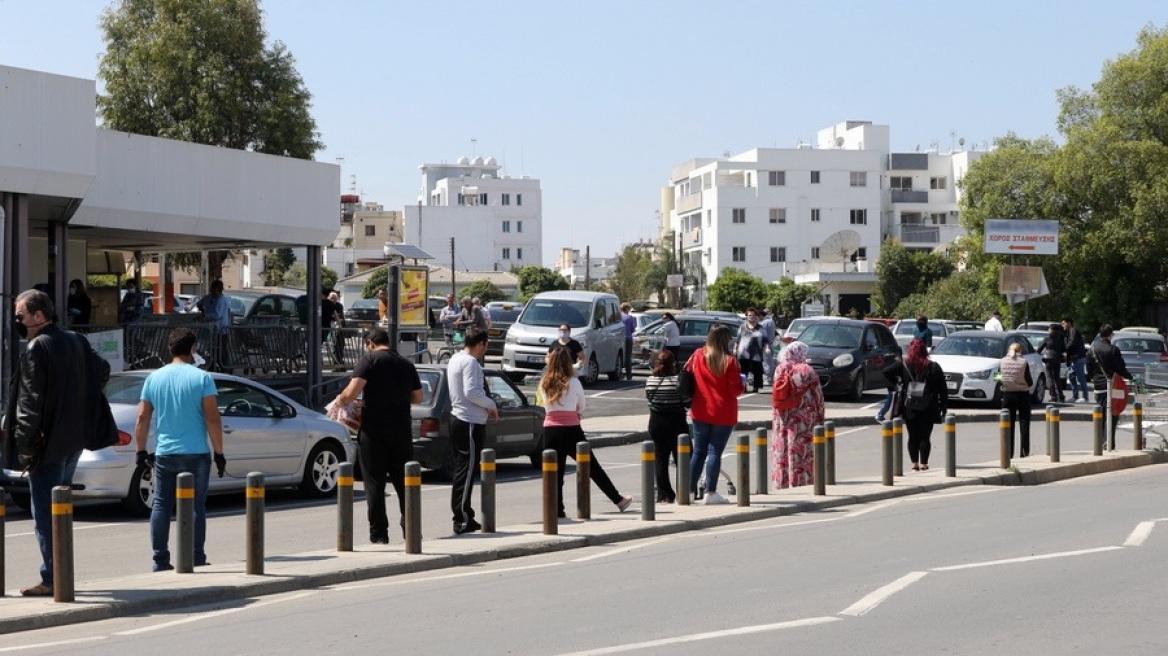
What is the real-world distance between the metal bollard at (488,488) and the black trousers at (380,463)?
0.65 metres

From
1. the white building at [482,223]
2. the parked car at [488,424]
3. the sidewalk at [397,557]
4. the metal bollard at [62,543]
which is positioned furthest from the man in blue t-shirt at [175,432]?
the white building at [482,223]

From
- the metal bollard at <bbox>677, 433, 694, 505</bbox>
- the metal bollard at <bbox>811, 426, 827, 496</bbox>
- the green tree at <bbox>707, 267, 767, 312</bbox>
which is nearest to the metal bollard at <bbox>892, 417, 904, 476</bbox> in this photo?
the metal bollard at <bbox>811, 426, 827, 496</bbox>

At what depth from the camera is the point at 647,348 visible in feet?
126

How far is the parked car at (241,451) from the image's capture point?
50.3ft

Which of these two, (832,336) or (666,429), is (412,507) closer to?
(666,429)

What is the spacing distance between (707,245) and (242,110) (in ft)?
221

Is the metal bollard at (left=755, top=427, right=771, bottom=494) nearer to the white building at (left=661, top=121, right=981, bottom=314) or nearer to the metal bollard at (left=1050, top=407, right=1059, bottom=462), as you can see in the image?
the metal bollard at (left=1050, top=407, right=1059, bottom=462)

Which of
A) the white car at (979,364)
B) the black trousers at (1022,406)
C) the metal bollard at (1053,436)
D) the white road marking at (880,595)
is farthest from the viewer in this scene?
the white car at (979,364)

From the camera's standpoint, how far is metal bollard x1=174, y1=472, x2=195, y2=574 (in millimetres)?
10938

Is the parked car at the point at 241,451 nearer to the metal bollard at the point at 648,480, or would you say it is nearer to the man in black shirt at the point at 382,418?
the man in black shirt at the point at 382,418

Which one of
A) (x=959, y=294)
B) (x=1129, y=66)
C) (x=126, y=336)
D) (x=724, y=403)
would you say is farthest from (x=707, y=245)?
(x=724, y=403)

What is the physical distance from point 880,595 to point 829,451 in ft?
25.5

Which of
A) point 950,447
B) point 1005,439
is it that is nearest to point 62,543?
point 950,447

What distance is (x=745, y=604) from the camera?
9.93m
